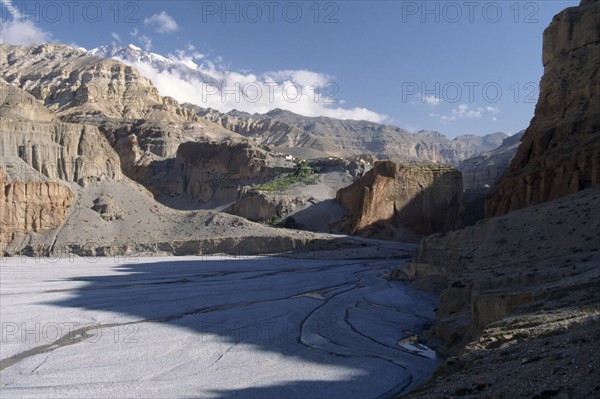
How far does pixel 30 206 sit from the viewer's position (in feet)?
176

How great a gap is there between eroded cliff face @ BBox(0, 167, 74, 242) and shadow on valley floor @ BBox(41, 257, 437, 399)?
1436 cm

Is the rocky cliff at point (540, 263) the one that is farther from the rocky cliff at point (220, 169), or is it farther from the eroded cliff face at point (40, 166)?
the rocky cliff at point (220, 169)

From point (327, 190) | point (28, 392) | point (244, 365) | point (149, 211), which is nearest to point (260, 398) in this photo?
point (244, 365)

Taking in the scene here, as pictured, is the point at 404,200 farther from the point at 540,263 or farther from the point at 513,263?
the point at 540,263

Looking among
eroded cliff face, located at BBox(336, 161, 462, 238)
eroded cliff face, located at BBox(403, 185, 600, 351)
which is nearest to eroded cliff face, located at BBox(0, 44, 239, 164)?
eroded cliff face, located at BBox(336, 161, 462, 238)

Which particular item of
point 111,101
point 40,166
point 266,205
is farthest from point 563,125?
point 111,101

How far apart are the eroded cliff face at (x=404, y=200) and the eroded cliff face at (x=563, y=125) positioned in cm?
2220

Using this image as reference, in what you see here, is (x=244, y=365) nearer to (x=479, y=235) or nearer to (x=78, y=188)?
(x=479, y=235)

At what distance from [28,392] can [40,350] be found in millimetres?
4232

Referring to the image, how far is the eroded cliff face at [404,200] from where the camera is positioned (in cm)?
6475

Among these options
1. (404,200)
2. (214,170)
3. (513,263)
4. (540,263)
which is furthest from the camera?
(214,170)

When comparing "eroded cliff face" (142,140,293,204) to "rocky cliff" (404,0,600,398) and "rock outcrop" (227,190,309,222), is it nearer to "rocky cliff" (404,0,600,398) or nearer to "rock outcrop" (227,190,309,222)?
"rock outcrop" (227,190,309,222)

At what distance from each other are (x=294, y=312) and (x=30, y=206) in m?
37.9

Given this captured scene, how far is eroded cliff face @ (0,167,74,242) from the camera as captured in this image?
5188cm
